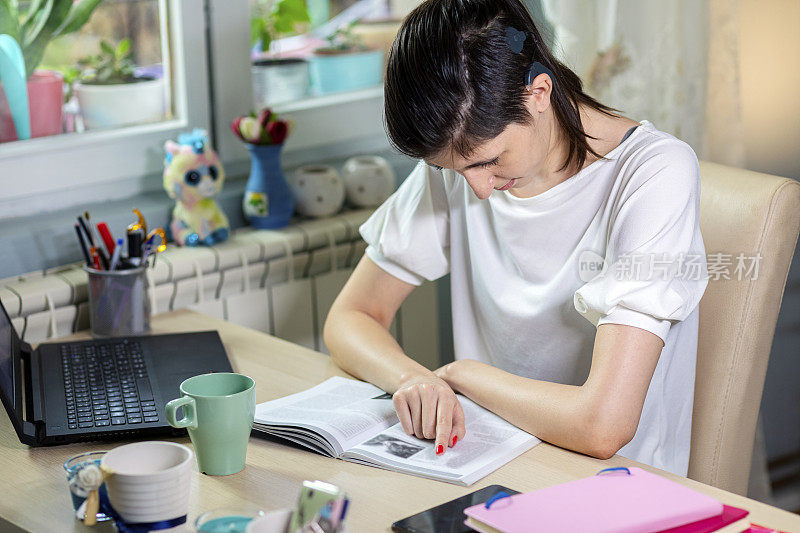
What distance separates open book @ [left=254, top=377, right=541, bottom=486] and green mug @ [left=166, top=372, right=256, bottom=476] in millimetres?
97

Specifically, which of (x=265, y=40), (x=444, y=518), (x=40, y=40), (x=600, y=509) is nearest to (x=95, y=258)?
(x=40, y=40)

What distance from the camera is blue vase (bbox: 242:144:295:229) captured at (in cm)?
183

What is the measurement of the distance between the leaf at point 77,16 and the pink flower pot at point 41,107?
0.27 ft

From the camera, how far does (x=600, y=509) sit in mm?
906

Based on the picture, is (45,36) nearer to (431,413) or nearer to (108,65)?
(108,65)

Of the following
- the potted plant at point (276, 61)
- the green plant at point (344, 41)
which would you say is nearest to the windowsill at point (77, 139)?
the potted plant at point (276, 61)

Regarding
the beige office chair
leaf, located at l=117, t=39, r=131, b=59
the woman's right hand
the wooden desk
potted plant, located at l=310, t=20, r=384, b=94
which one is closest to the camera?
the wooden desk

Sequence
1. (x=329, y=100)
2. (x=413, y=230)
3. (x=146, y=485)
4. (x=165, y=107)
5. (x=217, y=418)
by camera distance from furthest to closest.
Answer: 1. (x=329, y=100)
2. (x=165, y=107)
3. (x=413, y=230)
4. (x=217, y=418)
5. (x=146, y=485)

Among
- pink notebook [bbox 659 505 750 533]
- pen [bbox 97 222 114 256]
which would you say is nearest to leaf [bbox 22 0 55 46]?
pen [bbox 97 222 114 256]

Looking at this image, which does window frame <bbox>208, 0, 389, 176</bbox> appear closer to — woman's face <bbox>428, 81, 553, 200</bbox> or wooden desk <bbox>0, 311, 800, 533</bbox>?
woman's face <bbox>428, 81, 553, 200</bbox>

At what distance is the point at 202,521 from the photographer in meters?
0.79

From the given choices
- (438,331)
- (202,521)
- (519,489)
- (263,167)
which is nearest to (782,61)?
(438,331)

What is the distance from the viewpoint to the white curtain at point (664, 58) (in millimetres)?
1817

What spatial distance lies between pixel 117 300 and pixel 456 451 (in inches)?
26.8
